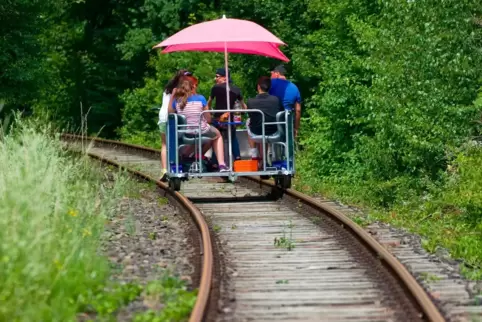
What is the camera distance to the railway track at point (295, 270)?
363 inches

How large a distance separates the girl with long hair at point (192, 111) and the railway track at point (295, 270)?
893 mm

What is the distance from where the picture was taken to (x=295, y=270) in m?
11.2

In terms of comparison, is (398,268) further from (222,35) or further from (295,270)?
(222,35)

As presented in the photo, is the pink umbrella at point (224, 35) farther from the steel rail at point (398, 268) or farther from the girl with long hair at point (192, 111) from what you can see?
the steel rail at point (398, 268)

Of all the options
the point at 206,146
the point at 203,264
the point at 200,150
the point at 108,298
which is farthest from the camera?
the point at 206,146

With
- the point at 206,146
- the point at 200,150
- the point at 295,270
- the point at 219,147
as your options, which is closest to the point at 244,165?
the point at 219,147

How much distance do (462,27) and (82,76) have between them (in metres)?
29.9

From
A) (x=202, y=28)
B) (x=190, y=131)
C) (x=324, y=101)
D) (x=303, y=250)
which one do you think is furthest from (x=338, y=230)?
(x=324, y=101)

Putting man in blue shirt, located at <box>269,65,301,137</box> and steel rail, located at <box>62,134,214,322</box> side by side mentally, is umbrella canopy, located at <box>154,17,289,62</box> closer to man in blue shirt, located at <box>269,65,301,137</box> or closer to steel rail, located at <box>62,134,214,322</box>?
man in blue shirt, located at <box>269,65,301,137</box>

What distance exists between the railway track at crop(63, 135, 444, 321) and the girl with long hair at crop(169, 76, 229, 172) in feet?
2.93

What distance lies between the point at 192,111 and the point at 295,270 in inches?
264

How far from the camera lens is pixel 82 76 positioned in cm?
4628

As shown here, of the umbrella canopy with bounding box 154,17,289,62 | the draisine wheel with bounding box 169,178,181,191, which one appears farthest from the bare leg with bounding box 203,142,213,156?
the umbrella canopy with bounding box 154,17,289,62

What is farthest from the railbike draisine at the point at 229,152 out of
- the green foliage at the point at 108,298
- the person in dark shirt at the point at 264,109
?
the green foliage at the point at 108,298
